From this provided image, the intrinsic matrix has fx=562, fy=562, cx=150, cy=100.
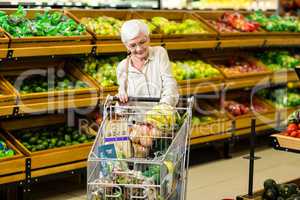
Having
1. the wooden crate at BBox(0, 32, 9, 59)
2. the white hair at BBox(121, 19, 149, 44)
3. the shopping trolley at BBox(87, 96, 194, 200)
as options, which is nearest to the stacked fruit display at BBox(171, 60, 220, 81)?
the wooden crate at BBox(0, 32, 9, 59)

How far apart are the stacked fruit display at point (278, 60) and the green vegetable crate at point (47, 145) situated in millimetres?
3503

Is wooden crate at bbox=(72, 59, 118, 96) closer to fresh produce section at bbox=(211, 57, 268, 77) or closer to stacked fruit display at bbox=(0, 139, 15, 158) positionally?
stacked fruit display at bbox=(0, 139, 15, 158)

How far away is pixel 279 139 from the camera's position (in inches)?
173

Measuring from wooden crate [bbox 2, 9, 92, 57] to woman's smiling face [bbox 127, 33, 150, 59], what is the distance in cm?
133

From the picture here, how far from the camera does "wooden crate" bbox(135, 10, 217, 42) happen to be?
6.49 meters

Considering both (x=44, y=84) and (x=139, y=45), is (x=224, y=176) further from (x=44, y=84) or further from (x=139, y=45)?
(x=139, y=45)

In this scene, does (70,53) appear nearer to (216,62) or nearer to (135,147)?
(135,147)

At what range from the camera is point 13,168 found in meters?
4.90

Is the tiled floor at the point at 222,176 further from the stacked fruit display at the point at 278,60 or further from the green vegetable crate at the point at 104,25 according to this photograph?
the green vegetable crate at the point at 104,25

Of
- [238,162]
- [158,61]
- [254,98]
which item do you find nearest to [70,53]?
[158,61]

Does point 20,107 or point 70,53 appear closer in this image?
point 20,107

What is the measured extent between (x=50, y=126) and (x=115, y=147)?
259 centimetres

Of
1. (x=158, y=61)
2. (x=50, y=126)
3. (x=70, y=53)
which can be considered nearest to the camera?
(x=158, y=61)

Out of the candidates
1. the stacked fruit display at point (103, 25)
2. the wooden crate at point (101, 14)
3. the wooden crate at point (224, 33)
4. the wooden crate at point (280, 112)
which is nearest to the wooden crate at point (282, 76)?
the wooden crate at point (280, 112)
